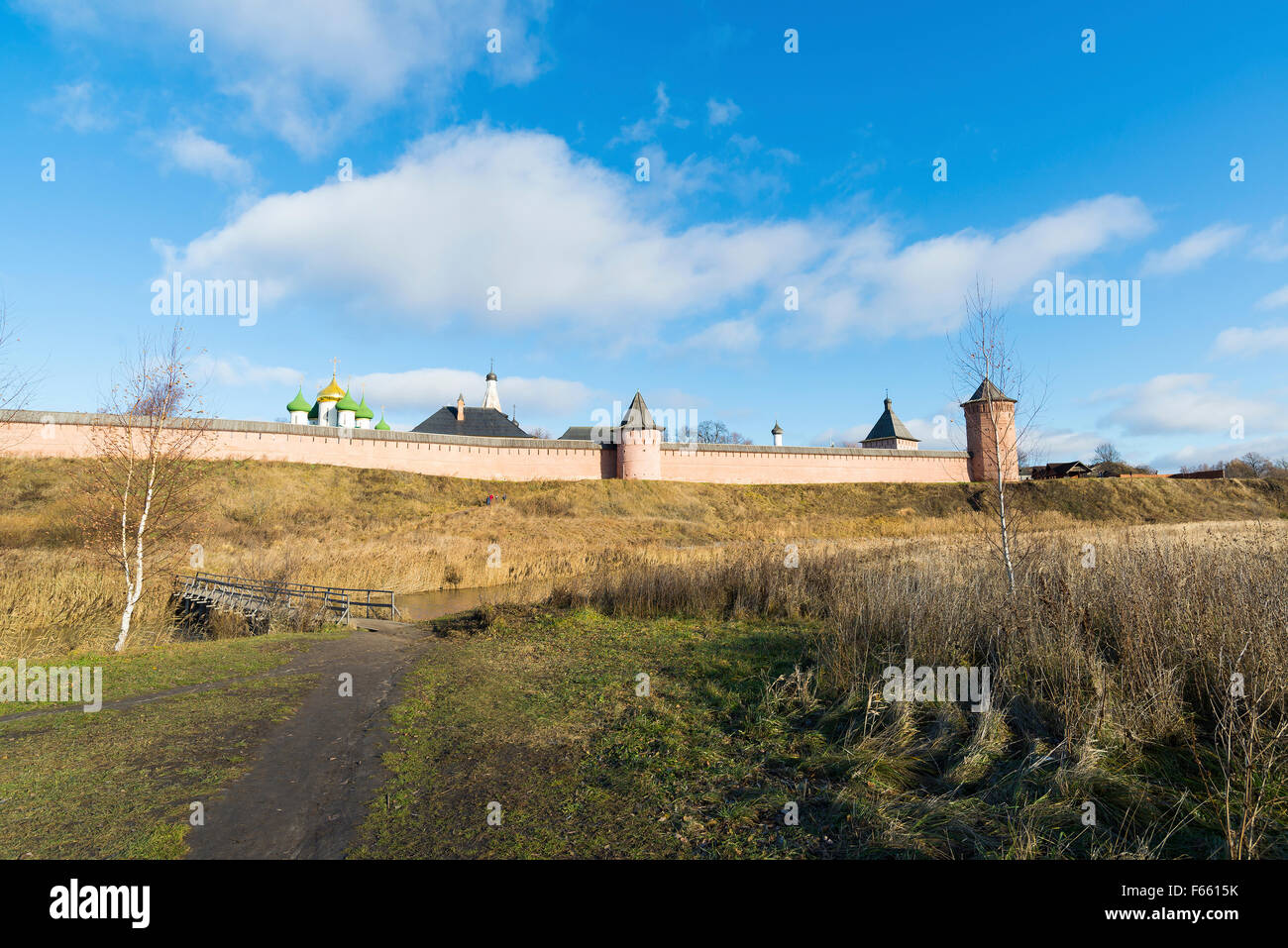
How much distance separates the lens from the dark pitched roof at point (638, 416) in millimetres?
49469

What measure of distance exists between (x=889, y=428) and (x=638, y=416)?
30.4 m

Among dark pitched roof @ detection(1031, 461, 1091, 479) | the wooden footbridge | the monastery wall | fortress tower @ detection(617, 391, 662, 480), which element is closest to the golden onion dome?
the monastery wall

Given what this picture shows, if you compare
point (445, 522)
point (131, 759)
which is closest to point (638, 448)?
point (445, 522)

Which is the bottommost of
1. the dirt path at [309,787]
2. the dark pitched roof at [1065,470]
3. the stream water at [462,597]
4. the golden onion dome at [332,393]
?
the stream water at [462,597]

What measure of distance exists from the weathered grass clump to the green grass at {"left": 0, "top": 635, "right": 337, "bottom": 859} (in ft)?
17.3

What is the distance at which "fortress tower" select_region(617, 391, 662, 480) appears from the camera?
161 feet

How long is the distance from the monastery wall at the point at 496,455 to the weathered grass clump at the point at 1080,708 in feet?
141

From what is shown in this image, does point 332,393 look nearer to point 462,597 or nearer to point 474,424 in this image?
point 474,424

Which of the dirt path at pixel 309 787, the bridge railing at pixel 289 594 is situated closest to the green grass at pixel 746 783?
the dirt path at pixel 309 787

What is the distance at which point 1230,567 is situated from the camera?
6.20 metres

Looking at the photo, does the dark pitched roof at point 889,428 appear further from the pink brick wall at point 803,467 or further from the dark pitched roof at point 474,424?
the dark pitched roof at point 474,424
